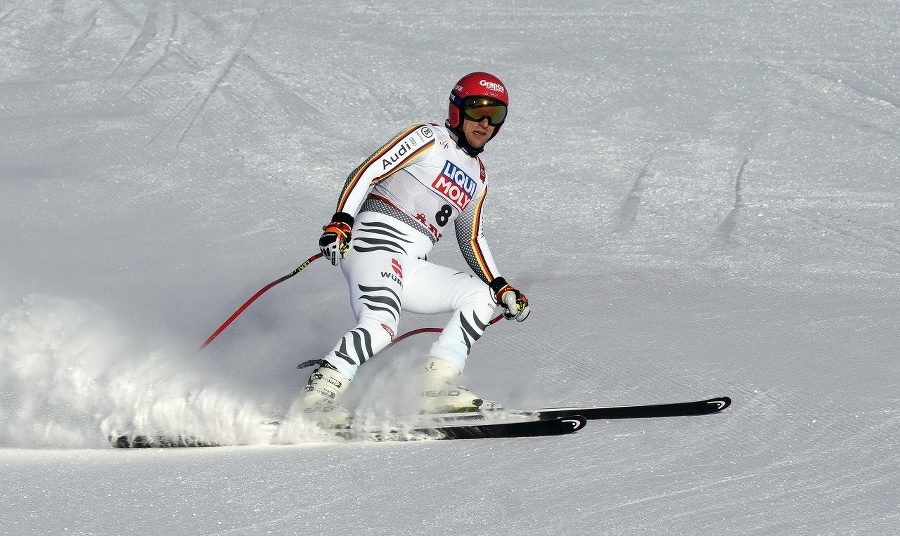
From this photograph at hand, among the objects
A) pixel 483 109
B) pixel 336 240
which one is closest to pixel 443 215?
pixel 483 109

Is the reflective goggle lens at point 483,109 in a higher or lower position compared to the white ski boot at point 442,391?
higher

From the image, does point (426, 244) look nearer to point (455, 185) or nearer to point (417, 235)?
point (417, 235)

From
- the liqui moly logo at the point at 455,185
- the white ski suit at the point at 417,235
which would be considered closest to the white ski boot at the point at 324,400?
the white ski suit at the point at 417,235

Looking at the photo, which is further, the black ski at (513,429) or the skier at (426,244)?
the skier at (426,244)

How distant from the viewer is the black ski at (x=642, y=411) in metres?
5.58

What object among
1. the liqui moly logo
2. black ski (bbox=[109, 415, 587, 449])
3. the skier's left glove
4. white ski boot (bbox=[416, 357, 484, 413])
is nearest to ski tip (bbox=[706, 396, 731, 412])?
black ski (bbox=[109, 415, 587, 449])

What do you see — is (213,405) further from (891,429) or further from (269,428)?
(891,429)

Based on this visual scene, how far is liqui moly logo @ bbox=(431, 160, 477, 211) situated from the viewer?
19.9ft

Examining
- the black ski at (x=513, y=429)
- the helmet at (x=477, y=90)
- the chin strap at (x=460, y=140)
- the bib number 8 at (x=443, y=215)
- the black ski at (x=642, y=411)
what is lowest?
the black ski at (x=642, y=411)

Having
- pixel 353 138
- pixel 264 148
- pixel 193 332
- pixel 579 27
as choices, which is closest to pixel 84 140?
pixel 264 148

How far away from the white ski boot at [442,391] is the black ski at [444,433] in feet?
0.62

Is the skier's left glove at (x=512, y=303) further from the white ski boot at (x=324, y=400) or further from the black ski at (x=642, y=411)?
the white ski boot at (x=324, y=400)

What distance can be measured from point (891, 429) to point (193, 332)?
3922 mm

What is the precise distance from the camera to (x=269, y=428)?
17.8ft
